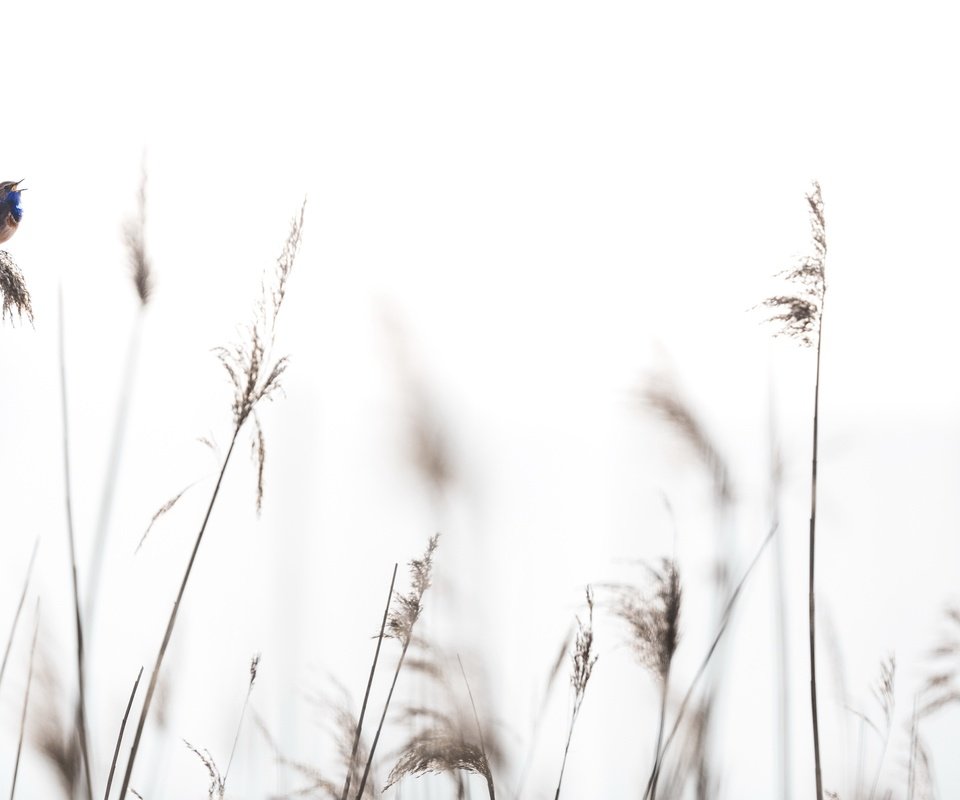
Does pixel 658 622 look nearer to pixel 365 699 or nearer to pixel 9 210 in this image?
pixel 365 699

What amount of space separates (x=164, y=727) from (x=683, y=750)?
3.00 ft

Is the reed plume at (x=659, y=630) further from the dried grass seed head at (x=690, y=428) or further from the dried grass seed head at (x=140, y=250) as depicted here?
the dried grass seed head at (x=140, y=250)

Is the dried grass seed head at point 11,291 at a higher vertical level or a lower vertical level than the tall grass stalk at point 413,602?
higher

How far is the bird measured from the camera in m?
1.50

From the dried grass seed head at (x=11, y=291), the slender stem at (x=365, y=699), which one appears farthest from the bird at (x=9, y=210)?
the slender stem at (x=365, y=699)

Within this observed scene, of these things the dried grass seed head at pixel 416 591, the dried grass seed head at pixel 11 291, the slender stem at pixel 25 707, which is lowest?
the slender stem at pixel 25 707

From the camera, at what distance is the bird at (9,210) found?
1.50 meters

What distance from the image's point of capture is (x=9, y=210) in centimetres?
151

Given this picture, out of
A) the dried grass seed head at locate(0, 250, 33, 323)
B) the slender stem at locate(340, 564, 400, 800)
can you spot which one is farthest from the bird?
the slender stem at locate(340, 564, 400, 800)

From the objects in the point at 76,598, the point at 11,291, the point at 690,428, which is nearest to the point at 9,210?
the point at 11,291

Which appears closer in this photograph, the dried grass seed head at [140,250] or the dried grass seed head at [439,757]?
the dried grass seed head at [140,250]

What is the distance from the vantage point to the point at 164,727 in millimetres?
1688

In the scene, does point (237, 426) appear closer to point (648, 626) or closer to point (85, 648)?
point (85, 648)

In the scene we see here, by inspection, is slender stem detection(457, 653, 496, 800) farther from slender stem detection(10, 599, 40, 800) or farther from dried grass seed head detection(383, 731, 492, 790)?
slender stem detection(10, 599, 40, 800)
